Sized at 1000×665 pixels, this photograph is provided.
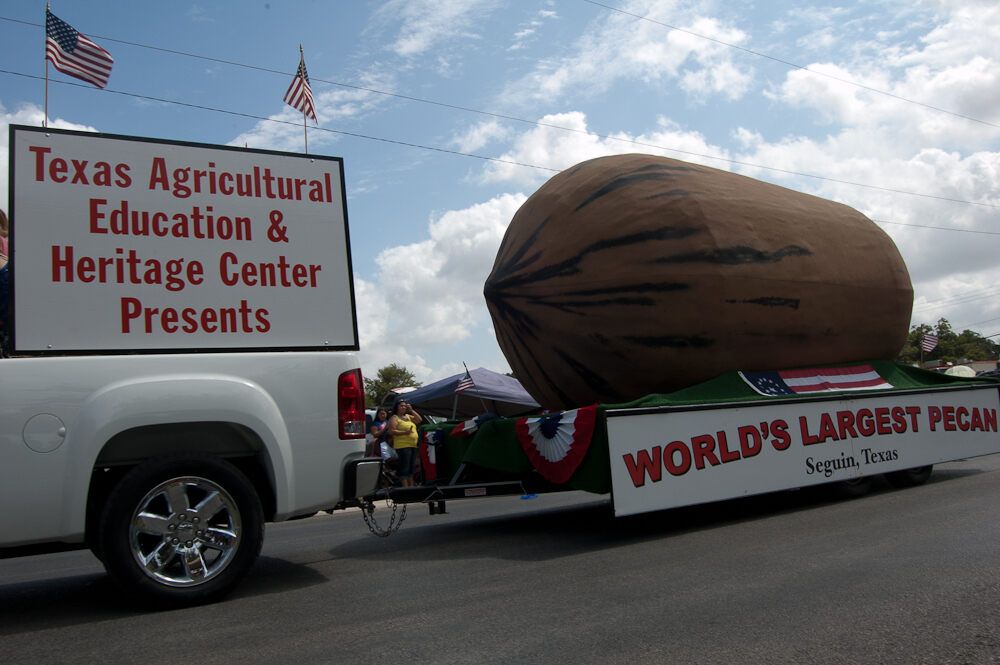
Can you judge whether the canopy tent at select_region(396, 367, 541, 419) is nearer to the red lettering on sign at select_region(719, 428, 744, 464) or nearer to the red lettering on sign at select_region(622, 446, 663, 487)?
the red lettering on sign at select_region(719, 428, 744, 464)

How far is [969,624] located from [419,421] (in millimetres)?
8258

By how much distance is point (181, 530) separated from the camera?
461 centimetres

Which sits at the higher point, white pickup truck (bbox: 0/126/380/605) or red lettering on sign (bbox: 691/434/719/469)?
white pickup truck (bbox: 0/126/380/605)

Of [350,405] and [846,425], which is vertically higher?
[350,405]

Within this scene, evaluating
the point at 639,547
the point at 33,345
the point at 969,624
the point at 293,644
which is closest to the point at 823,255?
the point at 639,547

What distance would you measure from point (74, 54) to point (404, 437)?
721cm

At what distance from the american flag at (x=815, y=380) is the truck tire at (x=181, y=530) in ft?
16.3

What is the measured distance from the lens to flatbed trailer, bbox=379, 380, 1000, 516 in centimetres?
650

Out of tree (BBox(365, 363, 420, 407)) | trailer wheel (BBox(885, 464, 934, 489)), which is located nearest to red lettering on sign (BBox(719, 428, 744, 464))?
trailer wheel (BBox(885, 464, 934, 489))

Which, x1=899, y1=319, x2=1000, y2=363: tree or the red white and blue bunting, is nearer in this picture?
the red white and blue bunting

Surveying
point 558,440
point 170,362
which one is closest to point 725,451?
point 558,440

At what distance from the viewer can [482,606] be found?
450cm

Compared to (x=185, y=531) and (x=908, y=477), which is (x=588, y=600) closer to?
(x=185, y=531)

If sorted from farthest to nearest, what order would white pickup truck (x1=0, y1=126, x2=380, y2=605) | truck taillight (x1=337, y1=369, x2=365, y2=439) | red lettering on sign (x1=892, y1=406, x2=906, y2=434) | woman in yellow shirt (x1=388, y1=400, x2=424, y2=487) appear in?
woman in yellow shirt (x1=388, y1=400, x2=424, y2=487), red lettering on sign (x1=892, y1=406, x2=906, y2=434), truck taillight (x1=337, y1=369, x2=365, y2=439), white pickup truck (x1=0, y1=126, x2=380, y2=605)
